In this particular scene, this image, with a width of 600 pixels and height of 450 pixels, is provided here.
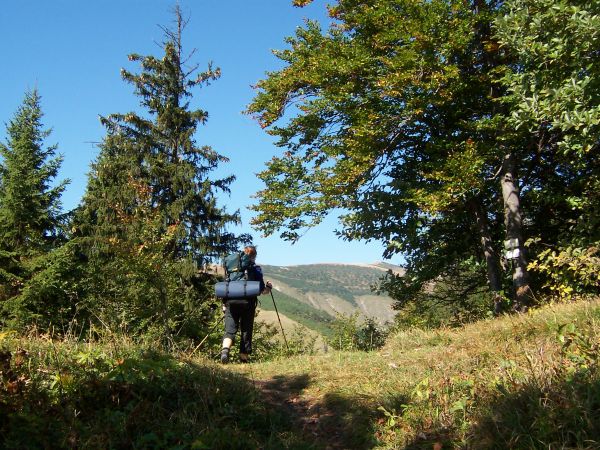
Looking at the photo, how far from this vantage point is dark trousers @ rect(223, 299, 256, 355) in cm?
808

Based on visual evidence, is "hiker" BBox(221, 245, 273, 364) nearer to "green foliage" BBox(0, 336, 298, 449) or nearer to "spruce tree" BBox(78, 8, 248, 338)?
"green foliage" BBox(0, 336, 298, 449)

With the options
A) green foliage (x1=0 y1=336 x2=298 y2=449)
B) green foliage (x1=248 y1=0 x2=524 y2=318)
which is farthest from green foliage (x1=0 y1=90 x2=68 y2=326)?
green foliage (x1=0 y1=336 x2=298 y2=449)

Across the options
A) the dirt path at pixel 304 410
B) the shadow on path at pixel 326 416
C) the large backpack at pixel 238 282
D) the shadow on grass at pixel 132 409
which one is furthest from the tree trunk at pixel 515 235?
the shadow on grass at pixel 132 409

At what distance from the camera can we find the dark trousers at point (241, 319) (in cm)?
808

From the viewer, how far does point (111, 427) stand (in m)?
3.71

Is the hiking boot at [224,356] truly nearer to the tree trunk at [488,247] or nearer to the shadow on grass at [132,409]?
the shadow on grass at [132,409]

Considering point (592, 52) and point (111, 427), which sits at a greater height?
point (592, 52)

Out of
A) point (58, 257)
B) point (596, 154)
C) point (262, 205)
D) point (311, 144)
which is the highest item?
point (311, 144)

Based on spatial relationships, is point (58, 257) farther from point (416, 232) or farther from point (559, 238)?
point (559, 238)

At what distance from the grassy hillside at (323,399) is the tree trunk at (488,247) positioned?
20.0ft

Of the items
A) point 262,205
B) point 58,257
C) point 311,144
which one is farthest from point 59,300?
point 311,144

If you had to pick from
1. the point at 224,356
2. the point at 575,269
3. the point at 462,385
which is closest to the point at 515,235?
the point at 575,269

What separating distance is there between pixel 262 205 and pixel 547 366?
9411 mm

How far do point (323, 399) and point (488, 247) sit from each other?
8329mm
